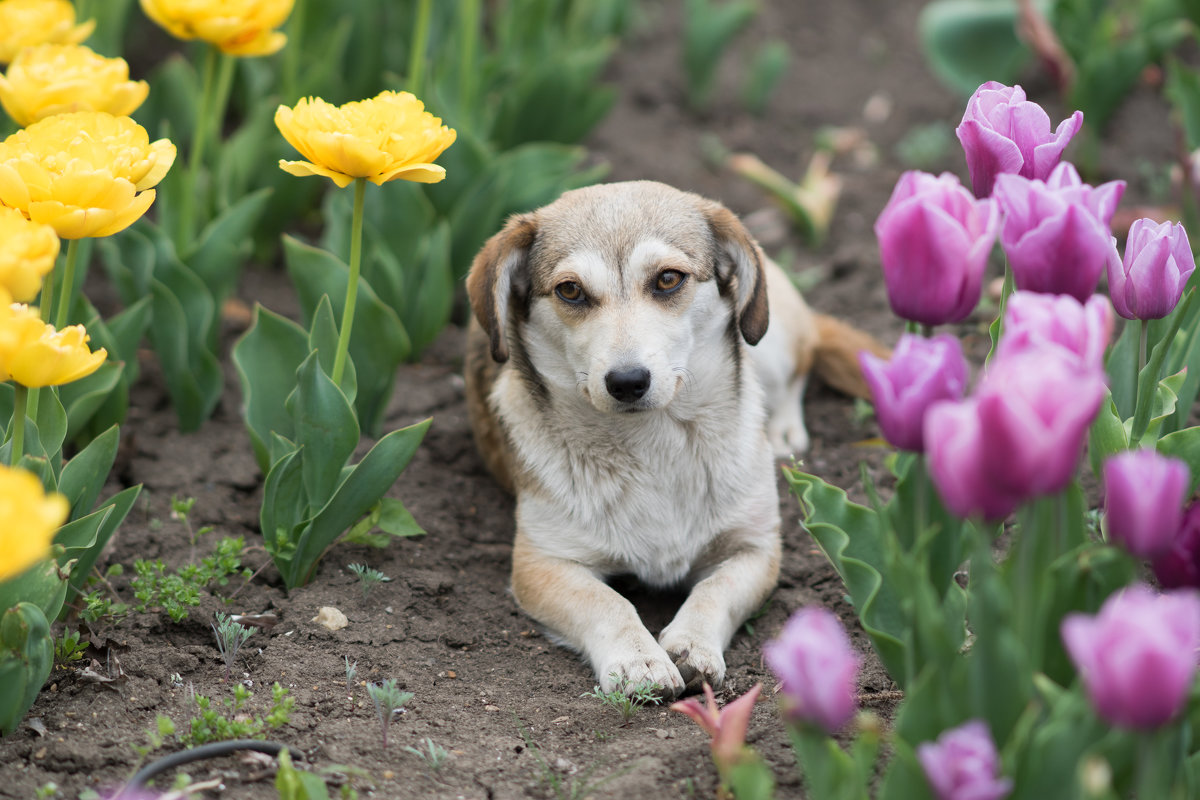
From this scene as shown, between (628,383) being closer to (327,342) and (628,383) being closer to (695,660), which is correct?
(695,660)

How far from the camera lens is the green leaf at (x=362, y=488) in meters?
3.12

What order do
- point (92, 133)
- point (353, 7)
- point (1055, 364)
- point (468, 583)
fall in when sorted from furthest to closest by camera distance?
point (353, 7) → point (468, 583) → point (92, 133) → point (1055, 364)

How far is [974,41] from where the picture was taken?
6.46m

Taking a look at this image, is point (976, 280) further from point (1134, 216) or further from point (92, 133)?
point (1134, 216)

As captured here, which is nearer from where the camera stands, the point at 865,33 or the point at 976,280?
the point at 976,280

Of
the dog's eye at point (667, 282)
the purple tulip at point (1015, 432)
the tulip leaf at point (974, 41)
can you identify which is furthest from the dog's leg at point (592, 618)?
the tulip leaf at point (974, 41)

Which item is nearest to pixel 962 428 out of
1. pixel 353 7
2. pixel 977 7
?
pixel 353 7

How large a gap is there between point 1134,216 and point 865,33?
3785 millimetres

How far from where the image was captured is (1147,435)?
276cm

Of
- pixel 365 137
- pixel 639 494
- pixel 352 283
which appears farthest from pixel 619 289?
pixel 365 137

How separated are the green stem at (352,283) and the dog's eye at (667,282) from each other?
0.85 metres

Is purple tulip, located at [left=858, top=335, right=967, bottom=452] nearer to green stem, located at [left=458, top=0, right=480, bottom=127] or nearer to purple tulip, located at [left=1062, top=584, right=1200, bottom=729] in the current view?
purple tulip, located at [left=1062, top=584, right=1200, bottom=729]

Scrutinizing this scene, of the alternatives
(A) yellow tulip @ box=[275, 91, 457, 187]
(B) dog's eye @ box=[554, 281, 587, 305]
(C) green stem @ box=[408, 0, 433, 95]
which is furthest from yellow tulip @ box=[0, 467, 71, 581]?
(C) green stem @ box=[408, 0, 433, 95]

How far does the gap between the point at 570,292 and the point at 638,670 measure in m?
1.09
